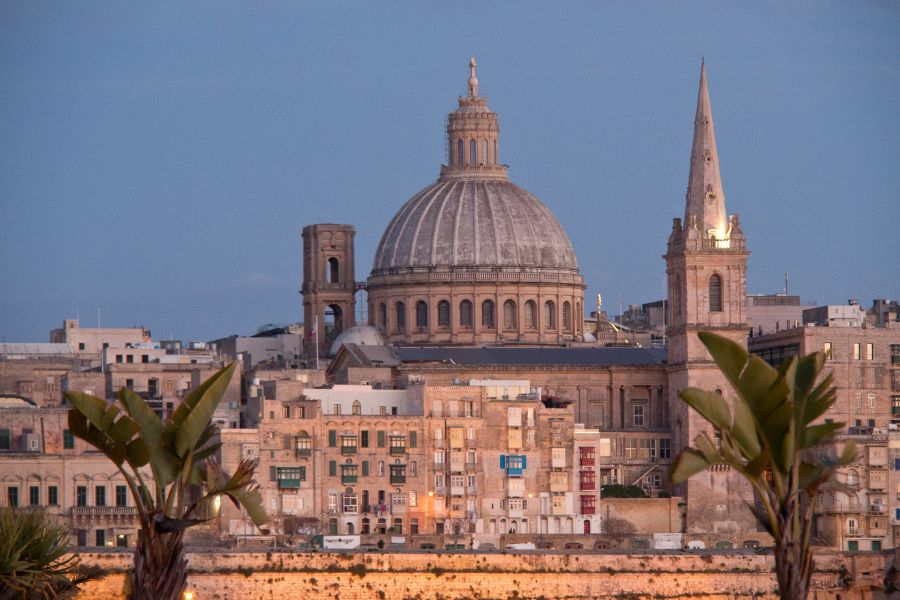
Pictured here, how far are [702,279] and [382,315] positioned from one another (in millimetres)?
20815

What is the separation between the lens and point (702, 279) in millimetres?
93625

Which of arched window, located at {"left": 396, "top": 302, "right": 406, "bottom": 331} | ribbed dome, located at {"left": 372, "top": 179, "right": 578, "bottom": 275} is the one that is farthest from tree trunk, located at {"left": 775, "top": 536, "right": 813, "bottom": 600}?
arched window, located at {"left": 396, "top": 302, "right": 406, "bottom": 331}

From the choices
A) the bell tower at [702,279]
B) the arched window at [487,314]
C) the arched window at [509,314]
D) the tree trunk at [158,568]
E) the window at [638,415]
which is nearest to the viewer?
the tree trunk at [158,568]

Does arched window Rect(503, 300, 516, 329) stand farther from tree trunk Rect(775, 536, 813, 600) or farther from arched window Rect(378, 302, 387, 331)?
tree trunk Rect(775, 536, 813, 600)

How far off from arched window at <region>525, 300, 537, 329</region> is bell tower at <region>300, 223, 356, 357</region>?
8.16 m

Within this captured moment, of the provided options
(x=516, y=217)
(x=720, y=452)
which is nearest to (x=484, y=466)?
(x=516, y=217)

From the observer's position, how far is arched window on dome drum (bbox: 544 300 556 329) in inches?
4301

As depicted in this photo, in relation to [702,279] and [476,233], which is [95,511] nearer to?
[702,279]

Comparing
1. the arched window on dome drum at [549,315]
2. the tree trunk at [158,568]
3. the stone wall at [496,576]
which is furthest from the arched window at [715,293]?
the tree trunk at [158,568]

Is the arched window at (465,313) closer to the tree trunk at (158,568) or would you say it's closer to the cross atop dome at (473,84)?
the cross atop dome at (473,84)

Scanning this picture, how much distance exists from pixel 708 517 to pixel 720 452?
58068 millimetres

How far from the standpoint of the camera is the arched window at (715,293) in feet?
307

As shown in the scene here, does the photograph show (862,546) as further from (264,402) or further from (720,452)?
(720,452)

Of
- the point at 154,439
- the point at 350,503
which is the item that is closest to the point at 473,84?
the point at 350,503
